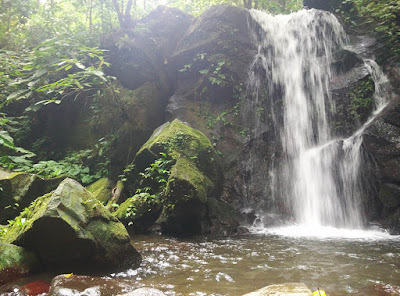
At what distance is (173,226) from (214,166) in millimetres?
2088

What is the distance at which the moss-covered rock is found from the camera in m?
7.05

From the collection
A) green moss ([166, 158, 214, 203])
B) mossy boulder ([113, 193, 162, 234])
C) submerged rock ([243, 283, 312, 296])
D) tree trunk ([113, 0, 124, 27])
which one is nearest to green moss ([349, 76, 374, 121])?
green moss ([166, 158, 214, 203])

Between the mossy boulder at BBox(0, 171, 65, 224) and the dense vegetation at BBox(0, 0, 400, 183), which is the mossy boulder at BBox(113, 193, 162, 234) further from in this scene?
the dense vegetation at BBox(0, 0, 400, 183)

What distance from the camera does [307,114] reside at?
28.5 ft

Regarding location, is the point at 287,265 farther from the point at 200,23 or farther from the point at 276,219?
the point at 200,23

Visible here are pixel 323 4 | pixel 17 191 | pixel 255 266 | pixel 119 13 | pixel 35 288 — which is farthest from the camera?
pixel 323 4

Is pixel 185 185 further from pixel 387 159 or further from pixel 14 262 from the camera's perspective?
pixel 387 159

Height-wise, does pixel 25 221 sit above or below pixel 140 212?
above

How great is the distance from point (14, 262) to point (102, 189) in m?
4.27

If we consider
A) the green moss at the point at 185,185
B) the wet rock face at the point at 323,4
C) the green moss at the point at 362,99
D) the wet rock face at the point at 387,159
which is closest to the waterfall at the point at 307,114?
the green moss at the point at 362,99

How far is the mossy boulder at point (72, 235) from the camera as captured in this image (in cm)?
327

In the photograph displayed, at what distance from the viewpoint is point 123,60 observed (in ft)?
33.6

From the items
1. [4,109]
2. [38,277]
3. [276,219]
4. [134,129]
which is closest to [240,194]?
[276,219]

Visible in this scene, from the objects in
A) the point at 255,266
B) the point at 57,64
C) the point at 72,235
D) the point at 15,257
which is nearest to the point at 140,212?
the point at 72,235
